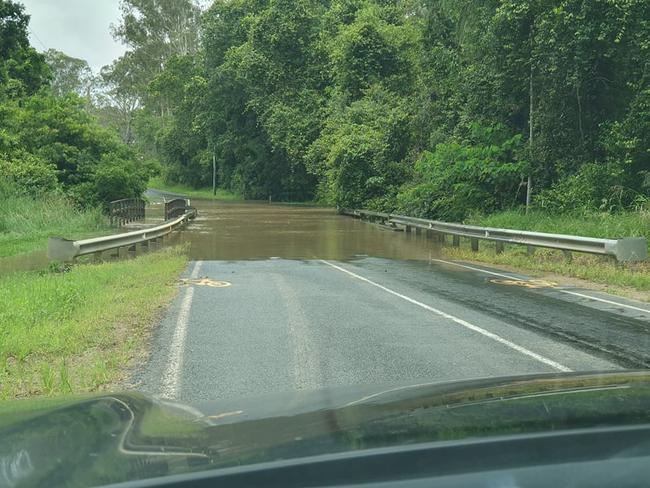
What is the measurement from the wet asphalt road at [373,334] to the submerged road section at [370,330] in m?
0.02

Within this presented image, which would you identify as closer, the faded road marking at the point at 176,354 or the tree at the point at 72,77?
the faded road marking at the point at 176,354

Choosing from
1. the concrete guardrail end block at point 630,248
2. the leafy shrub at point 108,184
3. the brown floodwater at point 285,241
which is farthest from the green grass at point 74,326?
the leafy shrub at point 108,184

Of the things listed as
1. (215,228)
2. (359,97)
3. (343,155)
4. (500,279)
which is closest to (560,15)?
(500,279)

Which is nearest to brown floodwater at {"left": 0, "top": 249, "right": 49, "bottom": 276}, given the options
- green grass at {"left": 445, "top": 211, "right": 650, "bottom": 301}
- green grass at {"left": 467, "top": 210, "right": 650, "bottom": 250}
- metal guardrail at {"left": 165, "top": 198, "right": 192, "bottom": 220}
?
green grass at {"left": 445, "top": 211, "right": 650, "bottom": 301}

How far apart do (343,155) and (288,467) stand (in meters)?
35.8

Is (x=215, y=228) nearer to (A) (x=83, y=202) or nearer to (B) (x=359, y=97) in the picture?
(A) (x=83, y=202)

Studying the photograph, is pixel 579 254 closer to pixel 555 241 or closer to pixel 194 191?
pixel 555 241

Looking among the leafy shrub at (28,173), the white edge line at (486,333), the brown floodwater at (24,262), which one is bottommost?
the white edge line at (486,333)

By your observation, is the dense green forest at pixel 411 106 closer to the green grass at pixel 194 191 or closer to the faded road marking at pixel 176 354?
the green grass at pixel 194 191

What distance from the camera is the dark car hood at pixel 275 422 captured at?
6.97 ft

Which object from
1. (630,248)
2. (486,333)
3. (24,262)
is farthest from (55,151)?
(486,333)

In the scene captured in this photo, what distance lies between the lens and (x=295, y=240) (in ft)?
77.3

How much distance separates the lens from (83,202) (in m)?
28.9

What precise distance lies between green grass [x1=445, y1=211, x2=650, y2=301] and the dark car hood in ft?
30.7
